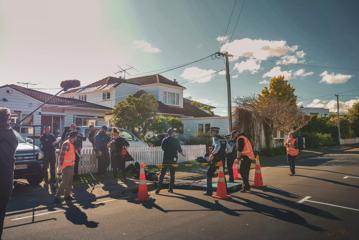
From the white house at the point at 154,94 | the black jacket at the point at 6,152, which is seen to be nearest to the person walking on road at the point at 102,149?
the black jacket at the point at 6,152

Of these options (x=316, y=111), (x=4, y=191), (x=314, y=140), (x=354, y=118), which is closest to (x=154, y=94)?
(x=314, y=140)

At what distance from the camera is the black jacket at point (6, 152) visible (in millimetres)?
4355

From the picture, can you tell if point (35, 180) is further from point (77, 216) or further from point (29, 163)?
point (77, 216)

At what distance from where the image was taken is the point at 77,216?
642 centimetres

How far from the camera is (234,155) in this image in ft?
36.1

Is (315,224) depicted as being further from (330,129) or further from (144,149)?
(330,129)

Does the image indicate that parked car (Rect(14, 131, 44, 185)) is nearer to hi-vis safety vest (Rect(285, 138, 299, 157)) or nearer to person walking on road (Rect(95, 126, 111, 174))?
person walking on road (Rect(95, 126, 111, 174))

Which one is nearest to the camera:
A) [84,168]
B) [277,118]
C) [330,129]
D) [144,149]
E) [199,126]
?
[84,168]

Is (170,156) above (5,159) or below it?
below

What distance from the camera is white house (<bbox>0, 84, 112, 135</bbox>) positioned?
21.0 m

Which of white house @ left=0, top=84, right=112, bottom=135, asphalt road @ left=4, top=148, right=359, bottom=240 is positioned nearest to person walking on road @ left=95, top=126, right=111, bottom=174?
asphalt road @ left=4, top=148, right=359, bottom=240

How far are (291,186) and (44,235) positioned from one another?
293 inches

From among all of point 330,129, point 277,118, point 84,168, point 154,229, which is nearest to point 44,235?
point 154,229

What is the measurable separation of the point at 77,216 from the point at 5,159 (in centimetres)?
253
